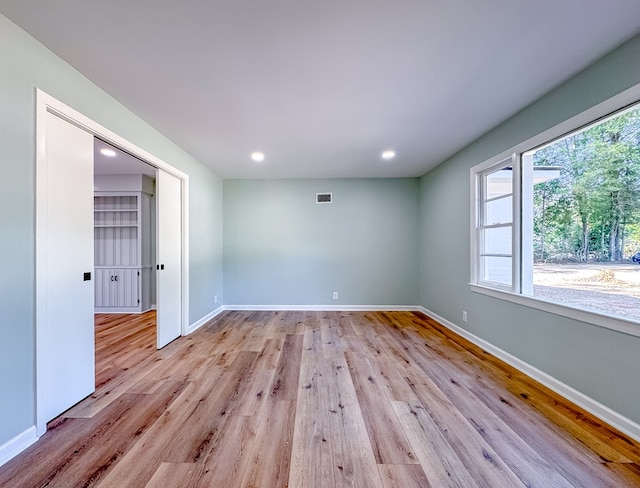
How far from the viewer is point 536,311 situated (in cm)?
245

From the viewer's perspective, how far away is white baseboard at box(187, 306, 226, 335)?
386 cm

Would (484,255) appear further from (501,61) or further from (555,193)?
(501,61)

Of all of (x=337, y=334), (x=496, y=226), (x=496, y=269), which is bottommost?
(x=337, y=334)

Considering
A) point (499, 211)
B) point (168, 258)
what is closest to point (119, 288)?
point (168, 258)

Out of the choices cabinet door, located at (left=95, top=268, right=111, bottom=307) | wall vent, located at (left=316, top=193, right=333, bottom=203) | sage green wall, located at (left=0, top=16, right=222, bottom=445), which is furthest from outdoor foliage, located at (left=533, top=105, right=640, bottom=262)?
cabinet door, located at (left=95, top=268, right=111, bottom=307)

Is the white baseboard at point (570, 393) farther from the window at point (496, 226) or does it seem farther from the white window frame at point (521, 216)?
the window at point (496, 226)

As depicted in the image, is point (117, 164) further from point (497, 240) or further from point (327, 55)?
point (497, 240)

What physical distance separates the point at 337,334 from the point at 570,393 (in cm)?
238

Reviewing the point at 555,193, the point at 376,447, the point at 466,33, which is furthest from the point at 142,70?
the point at 555,193

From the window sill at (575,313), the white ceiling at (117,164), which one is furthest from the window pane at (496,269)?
the white ceiling at (117,164)

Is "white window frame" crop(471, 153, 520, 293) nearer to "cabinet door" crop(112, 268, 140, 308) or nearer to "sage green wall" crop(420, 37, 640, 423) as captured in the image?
"sage green wall" crop(420, 37, 640, 423)

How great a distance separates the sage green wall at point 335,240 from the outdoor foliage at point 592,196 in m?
2.55

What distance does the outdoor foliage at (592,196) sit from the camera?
1857mm

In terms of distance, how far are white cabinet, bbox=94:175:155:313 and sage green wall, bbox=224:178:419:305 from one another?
6.22 feet
